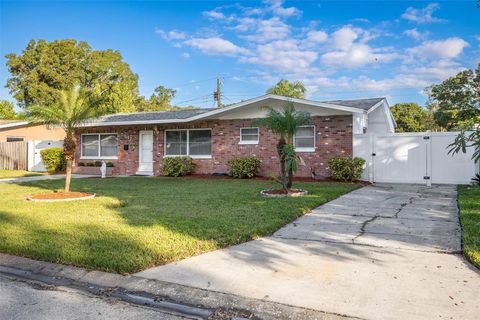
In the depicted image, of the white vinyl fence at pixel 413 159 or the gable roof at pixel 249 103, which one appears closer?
the white vinyl fence at pixel 413 159

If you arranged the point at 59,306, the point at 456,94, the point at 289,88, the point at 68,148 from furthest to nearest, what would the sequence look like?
the point at 289,88 < the point at 456,94 < the point at 68,148 < the point at 59,306

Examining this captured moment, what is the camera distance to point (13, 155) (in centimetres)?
2358

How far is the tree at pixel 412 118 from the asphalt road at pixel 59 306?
134ft

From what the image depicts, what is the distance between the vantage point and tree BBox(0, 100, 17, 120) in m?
42.5

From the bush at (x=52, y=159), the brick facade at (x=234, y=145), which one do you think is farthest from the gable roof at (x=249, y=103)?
the bush at (x=52, y=159)

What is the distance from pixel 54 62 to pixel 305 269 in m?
44.5

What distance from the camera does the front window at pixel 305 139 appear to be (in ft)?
51.5

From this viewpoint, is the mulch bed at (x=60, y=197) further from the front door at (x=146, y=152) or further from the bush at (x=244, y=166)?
the front door at (x=146, y=152)

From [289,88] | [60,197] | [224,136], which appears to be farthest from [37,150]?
[289,88]

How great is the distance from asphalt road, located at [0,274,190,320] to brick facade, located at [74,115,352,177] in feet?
41.0

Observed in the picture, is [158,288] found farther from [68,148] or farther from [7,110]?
[7,110]

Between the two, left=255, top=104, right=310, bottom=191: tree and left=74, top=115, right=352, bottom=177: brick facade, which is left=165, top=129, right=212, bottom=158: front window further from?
left=255, top=104, right=310, bottom=191: tree

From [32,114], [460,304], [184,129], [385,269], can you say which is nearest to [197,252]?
[385,269]

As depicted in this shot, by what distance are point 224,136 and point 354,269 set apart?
13.4 meters
